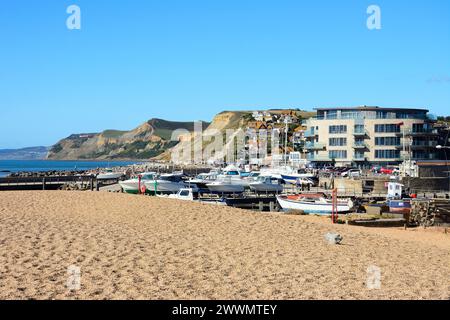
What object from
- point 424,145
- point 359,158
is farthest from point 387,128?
point 359,158

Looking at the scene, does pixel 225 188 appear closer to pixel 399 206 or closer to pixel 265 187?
pixel 265 187

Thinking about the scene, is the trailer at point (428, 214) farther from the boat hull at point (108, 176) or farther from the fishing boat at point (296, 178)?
the boat hull at point (108, 176)

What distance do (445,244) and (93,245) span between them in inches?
648

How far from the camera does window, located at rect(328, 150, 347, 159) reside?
94750 mm

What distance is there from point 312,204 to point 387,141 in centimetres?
5661

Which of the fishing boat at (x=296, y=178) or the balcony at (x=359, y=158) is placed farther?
the balcony at (x=359, y=158)

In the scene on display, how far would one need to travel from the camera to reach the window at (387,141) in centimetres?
9381

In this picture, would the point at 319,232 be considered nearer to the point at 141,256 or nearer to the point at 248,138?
the point at 141,256

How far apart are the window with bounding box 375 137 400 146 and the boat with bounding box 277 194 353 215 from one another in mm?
53331

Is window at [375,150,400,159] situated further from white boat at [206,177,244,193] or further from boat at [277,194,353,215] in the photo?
boat at [277,194,353,215]

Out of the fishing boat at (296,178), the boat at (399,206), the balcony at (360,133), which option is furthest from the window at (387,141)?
the boat at (399,206)

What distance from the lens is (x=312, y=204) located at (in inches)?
1635

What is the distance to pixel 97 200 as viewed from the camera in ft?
96.1

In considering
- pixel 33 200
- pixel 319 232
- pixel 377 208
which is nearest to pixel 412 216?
pixel 377 208
